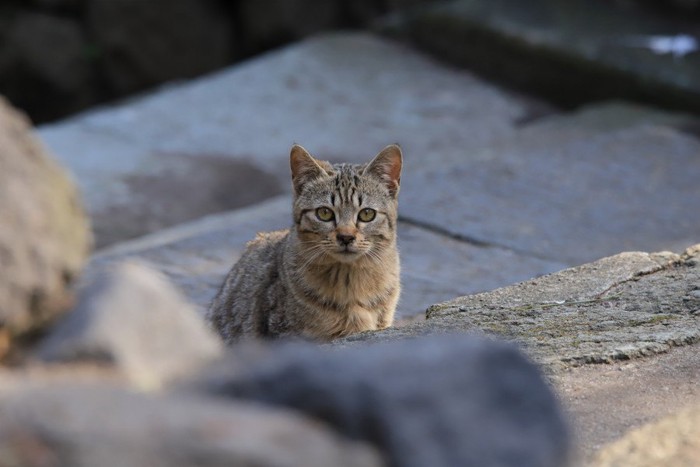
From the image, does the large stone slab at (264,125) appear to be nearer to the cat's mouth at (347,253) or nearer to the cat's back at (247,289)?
the cat's back at (247,289)

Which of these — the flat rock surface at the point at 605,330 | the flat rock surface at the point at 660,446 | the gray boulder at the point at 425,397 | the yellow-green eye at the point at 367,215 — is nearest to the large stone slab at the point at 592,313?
the flat rock surface at the point at 605,330

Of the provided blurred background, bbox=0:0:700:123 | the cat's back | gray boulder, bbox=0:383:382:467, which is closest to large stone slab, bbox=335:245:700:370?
the cat's back

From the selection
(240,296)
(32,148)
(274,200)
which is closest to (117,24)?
(274,200)

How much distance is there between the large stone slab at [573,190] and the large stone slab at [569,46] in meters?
0.49

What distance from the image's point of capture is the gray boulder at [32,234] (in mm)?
2252

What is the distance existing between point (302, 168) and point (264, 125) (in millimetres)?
4631

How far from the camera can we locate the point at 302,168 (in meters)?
5.23

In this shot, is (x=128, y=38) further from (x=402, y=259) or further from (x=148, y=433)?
(x=148, y=433)

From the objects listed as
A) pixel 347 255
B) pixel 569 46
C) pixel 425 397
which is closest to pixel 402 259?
pixel 347 255

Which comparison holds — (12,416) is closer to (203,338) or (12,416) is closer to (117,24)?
(203,338)

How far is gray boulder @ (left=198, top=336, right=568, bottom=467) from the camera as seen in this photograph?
204 centimetres

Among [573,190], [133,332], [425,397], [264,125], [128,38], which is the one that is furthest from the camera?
[128,38]

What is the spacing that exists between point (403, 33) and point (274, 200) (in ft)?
12.9

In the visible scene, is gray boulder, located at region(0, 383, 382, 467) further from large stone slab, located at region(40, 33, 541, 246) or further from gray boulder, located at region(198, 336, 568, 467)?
large stone slab, located at region(40, 33, 541, 246)
